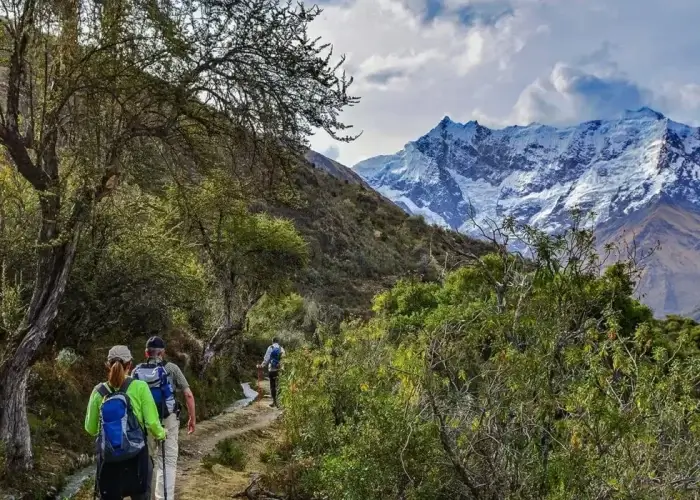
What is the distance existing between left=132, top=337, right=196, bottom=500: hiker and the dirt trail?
1.84 metres

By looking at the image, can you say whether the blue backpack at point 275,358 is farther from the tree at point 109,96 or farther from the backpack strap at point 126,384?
the backpack strap at point 126,384

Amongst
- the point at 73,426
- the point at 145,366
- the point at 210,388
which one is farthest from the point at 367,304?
the point at 145,366

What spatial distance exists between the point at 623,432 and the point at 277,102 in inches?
233

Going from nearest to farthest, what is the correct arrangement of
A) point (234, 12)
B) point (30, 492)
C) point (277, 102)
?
point (30, 492), point (234, 12), point (277, 102)

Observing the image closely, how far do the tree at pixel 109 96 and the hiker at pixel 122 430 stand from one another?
274cm

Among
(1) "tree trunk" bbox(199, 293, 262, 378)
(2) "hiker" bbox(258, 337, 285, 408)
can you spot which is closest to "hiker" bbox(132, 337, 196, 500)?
(1) "tree trunk" bbox(199, 293, 262, 378)

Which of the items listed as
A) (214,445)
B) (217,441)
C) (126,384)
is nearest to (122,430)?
(126,384)

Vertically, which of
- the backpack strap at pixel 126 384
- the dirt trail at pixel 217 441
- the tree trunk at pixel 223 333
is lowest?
the dirt trail at pixel 217 441

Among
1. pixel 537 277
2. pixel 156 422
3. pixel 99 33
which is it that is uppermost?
pixel 99 33

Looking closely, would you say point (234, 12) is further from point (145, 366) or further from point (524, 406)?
point (524, 406)

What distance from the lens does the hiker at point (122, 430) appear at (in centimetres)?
536

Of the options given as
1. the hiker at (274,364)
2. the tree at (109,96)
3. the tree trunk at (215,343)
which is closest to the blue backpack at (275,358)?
the hiker at (274,364)

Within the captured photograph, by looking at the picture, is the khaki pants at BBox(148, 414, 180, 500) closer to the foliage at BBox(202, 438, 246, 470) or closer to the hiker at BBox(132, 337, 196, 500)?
the hiker at BBox(132, 337, 196, 500)

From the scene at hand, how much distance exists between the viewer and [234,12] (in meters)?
8.12
